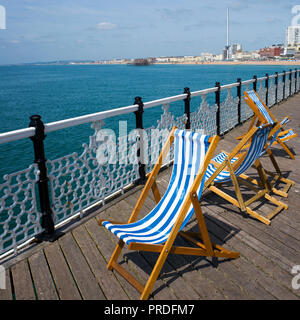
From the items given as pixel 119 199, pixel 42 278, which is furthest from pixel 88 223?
pixel 42 278

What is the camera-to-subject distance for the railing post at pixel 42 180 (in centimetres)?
283

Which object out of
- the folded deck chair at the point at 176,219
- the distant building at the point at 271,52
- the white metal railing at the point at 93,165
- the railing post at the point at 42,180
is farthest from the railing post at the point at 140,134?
the distant building at the point at 271,52

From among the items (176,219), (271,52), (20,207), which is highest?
(271,52)

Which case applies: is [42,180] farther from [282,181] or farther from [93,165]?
[282,181]

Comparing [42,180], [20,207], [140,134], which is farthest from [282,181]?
[20,207]

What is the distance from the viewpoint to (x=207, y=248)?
2623mm

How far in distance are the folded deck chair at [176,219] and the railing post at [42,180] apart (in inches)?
30.8

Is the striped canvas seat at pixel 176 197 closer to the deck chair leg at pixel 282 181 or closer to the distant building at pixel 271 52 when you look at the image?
the deck chair leg at pixel 282 181

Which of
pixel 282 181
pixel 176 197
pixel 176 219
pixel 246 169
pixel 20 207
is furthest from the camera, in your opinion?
pixel 282 181

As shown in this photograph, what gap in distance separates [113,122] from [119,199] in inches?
766

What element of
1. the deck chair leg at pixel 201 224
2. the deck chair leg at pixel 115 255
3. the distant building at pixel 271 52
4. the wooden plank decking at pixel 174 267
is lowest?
the wooden plank decking at pixel 174 267

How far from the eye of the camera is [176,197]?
2871 mm

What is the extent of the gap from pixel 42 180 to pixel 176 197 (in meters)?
1.33
